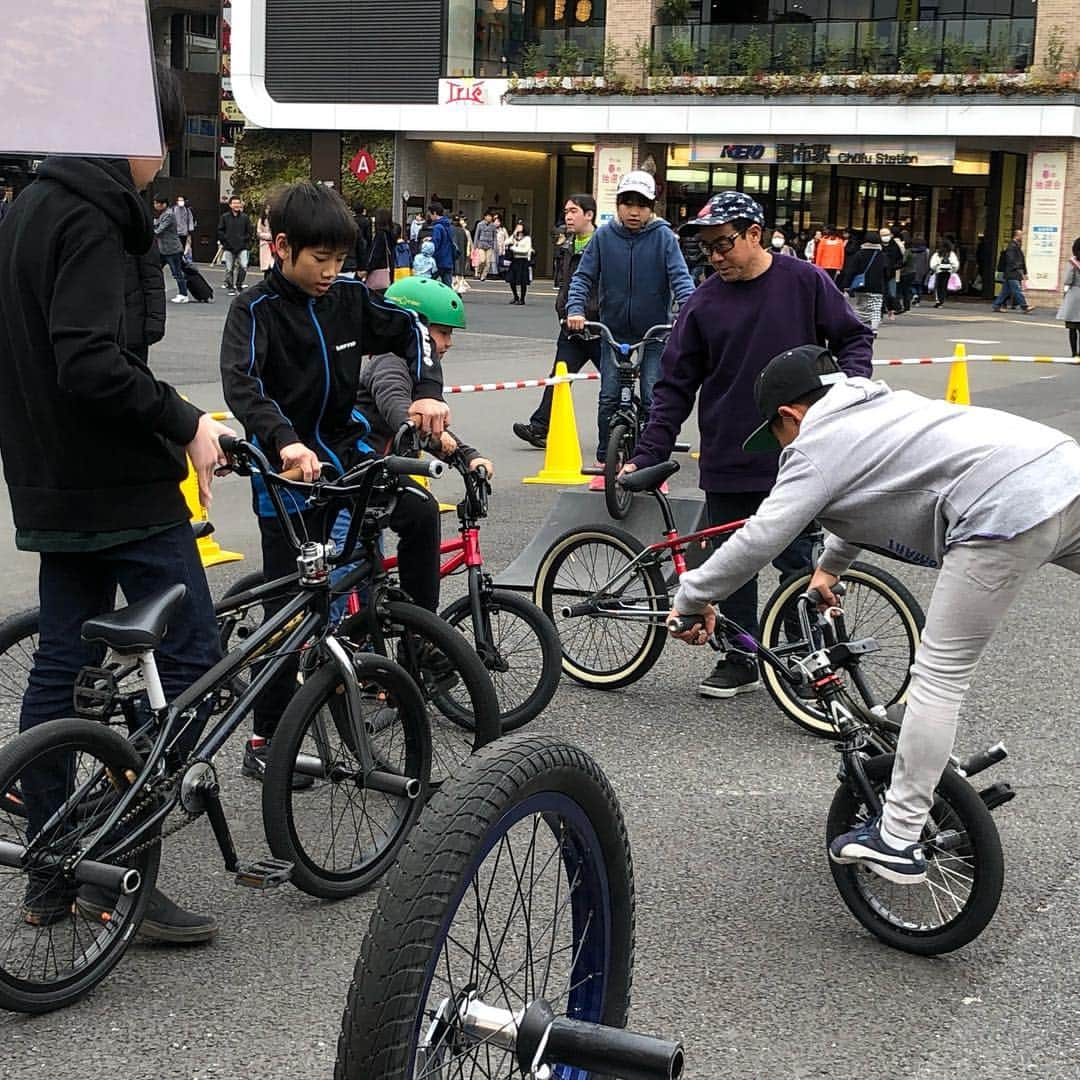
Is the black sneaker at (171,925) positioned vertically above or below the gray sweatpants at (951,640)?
below

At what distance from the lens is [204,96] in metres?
57.2

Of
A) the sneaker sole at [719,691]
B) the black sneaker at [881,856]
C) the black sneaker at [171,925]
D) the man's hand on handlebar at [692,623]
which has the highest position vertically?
the man's hand on handlebar at [692,623]

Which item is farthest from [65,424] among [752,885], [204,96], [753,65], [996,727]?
[204,96]

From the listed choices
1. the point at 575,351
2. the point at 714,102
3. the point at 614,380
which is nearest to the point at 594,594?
the point at 614,380

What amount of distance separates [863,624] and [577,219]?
24.2ft

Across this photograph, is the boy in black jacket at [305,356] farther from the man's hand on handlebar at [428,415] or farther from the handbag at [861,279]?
the handbag at [861,279]

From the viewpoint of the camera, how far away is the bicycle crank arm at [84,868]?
12.0 ft

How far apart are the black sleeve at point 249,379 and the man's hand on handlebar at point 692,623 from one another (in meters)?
1.24

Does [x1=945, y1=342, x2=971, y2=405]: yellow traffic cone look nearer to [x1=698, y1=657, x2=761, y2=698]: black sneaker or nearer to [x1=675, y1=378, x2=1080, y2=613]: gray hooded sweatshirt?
[x1=698, y1=657, x2=761, y2=698]: black sneaker

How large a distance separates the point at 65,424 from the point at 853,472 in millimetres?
1920

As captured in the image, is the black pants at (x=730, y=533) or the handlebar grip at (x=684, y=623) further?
the black pants at (x=730, y=533)

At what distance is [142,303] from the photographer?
16.9 feet

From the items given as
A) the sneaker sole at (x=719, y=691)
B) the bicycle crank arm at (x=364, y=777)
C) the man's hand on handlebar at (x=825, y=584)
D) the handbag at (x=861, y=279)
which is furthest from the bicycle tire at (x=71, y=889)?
the handbag at (x=861, y=279)

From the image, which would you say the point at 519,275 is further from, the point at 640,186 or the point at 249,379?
the point at 249,379
